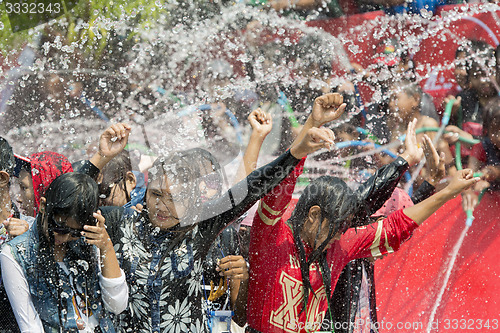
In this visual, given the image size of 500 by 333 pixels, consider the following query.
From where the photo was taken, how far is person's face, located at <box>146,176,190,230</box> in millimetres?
2115

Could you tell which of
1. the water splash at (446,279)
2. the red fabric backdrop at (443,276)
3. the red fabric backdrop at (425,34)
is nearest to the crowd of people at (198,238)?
the red fabric backdrop at (443,276)

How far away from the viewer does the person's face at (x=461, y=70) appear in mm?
4516

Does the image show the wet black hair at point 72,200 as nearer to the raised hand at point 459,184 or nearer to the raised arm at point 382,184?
the raised arm at point 382,184

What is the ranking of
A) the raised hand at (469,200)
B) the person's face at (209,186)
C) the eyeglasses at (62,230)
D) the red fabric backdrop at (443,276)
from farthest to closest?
the raised hand at (469,200)
the red fabric backdrop at (443,276)
the person's face at (209,186)
the eyeglasses at (62,230)

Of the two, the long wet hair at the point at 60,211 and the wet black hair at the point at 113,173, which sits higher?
the long wet hair at the point at 60,211

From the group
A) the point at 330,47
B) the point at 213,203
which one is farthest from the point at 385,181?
the point at 330,47

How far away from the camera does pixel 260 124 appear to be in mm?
2480

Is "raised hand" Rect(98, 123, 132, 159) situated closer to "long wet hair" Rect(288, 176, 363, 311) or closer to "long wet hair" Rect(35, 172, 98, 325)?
"long wet hair" Rect(35, 172, 98, 325)

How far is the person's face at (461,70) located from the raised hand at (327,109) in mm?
2580

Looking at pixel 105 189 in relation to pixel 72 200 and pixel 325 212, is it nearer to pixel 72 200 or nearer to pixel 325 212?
pixel 72 200

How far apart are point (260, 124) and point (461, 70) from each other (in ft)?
8.89

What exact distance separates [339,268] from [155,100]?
9.11ft

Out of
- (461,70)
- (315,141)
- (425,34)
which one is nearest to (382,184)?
(315,141)

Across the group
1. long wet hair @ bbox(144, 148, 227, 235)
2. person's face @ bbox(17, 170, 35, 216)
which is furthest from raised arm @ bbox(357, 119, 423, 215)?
person's face @ bbox(17, 170, 35, 216)
